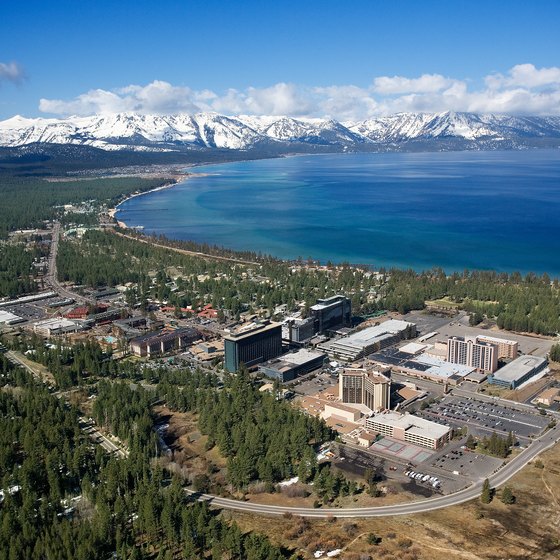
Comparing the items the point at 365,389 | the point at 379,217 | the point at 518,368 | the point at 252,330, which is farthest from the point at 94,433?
the point at 379,217

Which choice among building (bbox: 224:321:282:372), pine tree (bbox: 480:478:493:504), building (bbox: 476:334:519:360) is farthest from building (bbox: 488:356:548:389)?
building (bbox: 224:321:282:372)

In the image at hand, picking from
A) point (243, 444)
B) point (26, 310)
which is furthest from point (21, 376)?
point (26, 310)

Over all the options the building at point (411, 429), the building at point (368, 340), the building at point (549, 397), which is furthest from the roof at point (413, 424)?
the building at point (368, 340)

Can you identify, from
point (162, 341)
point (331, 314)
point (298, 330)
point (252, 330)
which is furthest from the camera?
point (331, 314)

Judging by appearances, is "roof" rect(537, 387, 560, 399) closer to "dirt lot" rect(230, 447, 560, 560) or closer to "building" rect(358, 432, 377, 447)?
"dirt lot" rect(230, 447, 560, 560)

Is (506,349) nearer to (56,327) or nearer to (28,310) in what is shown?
(56,327)
